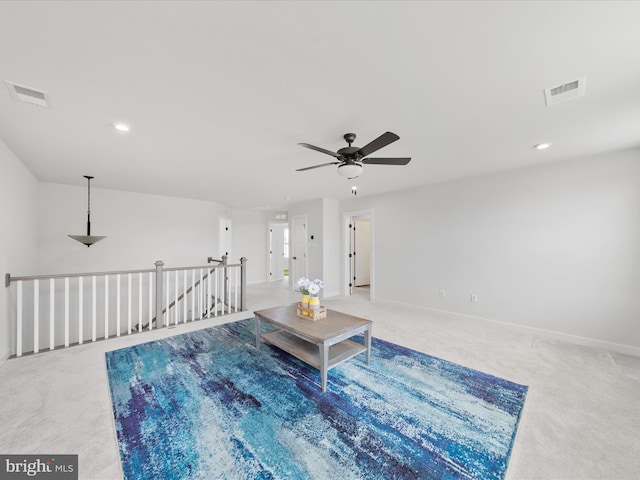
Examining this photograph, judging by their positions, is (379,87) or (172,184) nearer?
(379,87)

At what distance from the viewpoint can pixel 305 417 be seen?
195 cm

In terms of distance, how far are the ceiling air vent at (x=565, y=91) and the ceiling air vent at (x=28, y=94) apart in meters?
3.76

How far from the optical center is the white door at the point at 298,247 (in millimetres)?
6875

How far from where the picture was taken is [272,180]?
436cm

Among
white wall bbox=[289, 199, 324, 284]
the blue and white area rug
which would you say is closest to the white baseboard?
the blue and white area rug

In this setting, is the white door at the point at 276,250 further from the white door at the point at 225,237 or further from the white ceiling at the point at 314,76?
the white ceiling at the point at 314,76

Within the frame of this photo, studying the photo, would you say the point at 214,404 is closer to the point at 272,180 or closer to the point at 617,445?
the point at 617,445

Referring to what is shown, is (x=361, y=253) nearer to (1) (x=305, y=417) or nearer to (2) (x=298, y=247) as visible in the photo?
(2) (x=298, y=247)

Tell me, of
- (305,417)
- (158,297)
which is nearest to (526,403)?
(305,417)

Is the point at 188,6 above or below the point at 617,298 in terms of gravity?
above

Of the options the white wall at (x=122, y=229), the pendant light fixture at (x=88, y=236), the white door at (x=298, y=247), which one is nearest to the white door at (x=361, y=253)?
the white door at (x=298, y=247)

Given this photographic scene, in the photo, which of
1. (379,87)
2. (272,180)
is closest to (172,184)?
(272,180)

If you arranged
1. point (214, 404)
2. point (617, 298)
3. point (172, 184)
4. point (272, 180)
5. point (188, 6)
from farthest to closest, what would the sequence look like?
point (172, 184) → point (272, 180) → point (617, 298) → point (214, 404) → point (188, 6)

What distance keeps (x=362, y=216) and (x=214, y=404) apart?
4.99 meters
